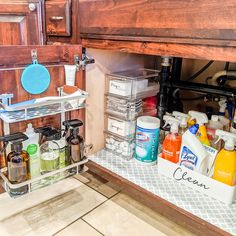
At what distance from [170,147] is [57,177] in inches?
17.4

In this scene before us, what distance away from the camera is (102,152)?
1193 millimetres

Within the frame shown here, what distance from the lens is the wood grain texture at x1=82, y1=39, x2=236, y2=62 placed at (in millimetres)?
599

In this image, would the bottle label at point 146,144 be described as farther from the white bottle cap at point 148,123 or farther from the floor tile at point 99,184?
the floor tile at point 99,184

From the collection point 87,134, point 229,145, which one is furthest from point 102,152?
point 229,145

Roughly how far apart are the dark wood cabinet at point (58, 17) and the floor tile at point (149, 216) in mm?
684

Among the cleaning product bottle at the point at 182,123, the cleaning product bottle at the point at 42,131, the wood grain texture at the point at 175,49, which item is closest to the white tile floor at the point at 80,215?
the cleaning product bottle at the point at 42,131

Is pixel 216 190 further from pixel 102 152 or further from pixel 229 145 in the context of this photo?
pixel 102 152

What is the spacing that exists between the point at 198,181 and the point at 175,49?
19.1 inches

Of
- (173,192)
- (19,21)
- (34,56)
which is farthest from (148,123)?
(19,21)

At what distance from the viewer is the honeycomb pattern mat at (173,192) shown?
2.56ft

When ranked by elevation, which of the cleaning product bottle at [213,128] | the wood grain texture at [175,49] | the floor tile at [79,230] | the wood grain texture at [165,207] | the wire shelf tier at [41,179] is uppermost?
the wood grain texture at [175,49]

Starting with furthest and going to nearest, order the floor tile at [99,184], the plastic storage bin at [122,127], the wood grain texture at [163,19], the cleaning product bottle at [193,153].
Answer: the plastic storage bin at [122,127]
the floor tile at [99,184]
the cleaning product bottle at [193,153]
the wood grain texture at [163,19]

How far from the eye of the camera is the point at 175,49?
2.25 feet

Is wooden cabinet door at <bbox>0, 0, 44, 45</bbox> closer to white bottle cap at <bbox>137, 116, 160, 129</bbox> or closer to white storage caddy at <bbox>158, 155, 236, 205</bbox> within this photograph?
white bottle cap at <bbox>137, 116, 160, 129</bbox>
